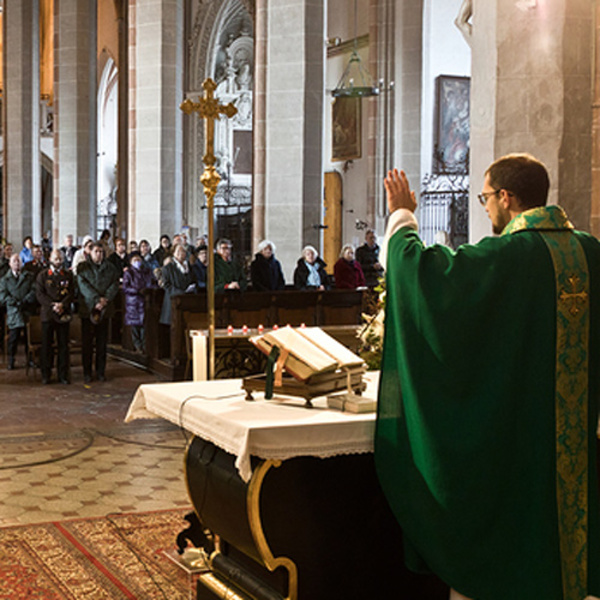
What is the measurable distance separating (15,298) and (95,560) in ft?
26.9

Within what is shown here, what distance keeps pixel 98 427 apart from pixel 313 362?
535 cm

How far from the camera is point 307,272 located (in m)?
13.2

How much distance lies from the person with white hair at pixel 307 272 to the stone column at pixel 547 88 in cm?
693

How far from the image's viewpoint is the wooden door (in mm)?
25688

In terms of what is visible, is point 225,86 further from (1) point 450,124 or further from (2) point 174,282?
(2) point 174,282

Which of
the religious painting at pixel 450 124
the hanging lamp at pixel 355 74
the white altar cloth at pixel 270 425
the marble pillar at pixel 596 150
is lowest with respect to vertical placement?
the white altar cloth at pixel 270 425

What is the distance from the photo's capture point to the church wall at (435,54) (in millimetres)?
22453

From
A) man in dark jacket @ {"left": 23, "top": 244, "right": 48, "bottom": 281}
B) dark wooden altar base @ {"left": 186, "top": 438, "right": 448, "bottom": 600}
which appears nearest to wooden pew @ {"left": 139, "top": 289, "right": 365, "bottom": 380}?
man in dark jacket @ {"left": 23, "top": 244, "right": 48, "bottom": 281}

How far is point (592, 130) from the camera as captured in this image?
6.54m

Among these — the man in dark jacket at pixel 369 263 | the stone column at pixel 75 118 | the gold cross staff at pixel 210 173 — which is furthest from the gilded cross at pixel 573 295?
the stone column at pixel 75 118

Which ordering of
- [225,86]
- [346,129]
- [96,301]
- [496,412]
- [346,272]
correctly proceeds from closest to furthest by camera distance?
[496,412]
[96,301]
[346,272]
[346,129]
[225,86]

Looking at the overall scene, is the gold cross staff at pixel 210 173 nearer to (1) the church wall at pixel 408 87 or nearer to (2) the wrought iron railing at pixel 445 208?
(2) the wrought iron railing at pixel 445 208

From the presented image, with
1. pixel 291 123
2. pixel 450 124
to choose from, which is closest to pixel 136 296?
pixel 291 123

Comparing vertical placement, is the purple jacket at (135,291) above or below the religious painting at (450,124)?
below
